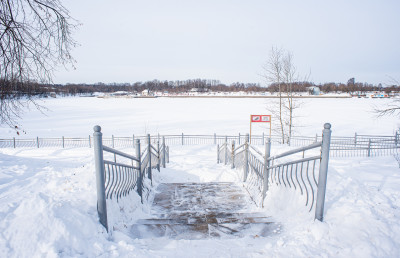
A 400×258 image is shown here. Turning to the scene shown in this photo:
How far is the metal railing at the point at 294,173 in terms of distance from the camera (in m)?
3.37

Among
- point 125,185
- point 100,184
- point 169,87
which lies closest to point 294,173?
point 125,185

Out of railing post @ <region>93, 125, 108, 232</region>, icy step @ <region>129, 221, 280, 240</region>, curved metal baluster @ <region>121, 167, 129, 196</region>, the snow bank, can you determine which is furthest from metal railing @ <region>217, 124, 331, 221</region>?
railing post @ <region>93, 125, 108, 232</region>

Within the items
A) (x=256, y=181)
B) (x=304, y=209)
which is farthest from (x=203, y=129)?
(x=304, y=209)

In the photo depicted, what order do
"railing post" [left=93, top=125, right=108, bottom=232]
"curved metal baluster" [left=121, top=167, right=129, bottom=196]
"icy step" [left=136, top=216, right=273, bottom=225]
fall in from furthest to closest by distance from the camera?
"curved metal baluster" [left=121, top=167, right=129, bottom=196]
"icy step" [left=136, top=216, right=273, bottom=225]
"railing post" [left=93, top=125, right=108, bottom=232]

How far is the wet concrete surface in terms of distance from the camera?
3542 millimetres

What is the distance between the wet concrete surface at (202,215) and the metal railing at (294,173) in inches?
17.6

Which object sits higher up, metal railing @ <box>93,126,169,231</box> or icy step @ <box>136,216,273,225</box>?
metal railing @ <box>93,126,169,231</box>

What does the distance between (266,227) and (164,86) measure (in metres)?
181

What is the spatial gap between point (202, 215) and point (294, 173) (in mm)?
2259

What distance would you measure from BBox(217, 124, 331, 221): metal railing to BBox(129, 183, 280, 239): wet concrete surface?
0.45 metres

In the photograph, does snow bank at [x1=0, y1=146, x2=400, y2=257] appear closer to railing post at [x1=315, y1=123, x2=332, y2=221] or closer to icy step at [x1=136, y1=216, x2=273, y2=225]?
railing post at [x1=315, y1=123, x2=332, y2=221]

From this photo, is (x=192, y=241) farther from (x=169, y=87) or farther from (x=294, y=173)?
(x=169, y=87)

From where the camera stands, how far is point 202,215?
4371mm

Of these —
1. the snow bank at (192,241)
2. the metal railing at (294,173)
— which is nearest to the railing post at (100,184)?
the snow bank at (192,241)
